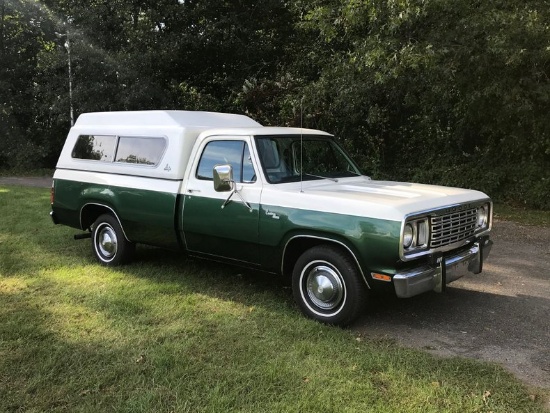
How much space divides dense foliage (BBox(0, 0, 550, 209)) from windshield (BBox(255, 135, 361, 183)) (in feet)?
12.1

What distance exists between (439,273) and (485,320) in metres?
0.89

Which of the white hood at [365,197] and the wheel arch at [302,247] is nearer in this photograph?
the white hood at [365,197]

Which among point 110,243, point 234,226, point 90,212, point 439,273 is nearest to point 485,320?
point 439,273

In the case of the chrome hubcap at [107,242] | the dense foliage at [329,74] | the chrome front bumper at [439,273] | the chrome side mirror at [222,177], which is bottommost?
the chrome hubcap at [107,242]

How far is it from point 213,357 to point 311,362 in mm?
786

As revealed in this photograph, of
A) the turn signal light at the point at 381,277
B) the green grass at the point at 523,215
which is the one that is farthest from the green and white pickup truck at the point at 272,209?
the green grass at the point at 523,215

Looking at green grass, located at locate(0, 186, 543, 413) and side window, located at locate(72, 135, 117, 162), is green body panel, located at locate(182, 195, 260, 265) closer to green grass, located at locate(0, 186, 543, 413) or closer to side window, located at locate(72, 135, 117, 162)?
green grass, located at locate(0, 186, 543, 413)

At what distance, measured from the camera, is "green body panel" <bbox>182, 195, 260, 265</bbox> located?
5.29 metres

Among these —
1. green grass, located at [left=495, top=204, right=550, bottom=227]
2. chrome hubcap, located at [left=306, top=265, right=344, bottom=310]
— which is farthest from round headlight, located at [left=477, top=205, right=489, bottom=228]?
green grass, located at [left=495, top=204, right=550, bottom=227]

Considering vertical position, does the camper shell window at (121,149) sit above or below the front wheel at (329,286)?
above

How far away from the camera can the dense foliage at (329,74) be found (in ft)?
31.7

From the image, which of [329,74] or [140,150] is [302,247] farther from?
[329,74]

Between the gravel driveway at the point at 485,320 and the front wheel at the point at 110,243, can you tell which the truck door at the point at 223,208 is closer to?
the front wheel at the point at 110,243

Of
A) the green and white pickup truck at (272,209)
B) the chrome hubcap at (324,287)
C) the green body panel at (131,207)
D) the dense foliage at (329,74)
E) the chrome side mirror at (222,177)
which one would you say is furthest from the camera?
the dense foliage at (329,74)
